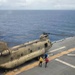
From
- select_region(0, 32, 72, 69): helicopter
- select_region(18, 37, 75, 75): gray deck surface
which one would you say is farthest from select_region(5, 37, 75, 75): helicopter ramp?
select_region(0, 32, 72, 69): helicopter

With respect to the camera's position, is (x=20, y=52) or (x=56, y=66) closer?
(x=20, y=52)

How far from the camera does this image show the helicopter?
2177cm

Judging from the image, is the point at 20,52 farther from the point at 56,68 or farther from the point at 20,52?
the point at 56,68

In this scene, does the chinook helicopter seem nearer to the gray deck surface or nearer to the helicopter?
the helicopter

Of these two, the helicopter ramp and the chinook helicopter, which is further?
the helicopter ramp

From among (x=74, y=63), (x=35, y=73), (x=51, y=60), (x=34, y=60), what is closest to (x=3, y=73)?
(x=35, y=73)

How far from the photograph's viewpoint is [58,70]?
22.7 m

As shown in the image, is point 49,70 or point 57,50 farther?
point 57,50

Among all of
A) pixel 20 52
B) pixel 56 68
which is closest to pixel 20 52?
pixel 20 52

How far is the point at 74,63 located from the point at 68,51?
5.47m

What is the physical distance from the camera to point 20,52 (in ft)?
77.6

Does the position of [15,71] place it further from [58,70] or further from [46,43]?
[46,43]

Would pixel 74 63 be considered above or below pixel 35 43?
below

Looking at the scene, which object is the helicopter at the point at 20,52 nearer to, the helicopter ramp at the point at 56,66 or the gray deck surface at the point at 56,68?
the helicopter ramp at the point at 56,66
